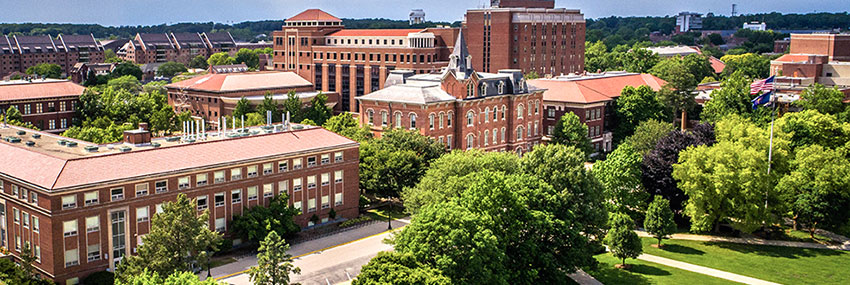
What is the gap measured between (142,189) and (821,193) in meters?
58.1

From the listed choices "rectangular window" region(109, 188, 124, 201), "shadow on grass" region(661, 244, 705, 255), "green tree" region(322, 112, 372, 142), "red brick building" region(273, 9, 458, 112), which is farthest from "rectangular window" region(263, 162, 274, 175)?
"red brick building" region(273, 9, 458, 112)

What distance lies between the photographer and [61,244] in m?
56.5

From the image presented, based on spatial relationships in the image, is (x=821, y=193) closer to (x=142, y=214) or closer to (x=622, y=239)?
(x=622, y=239)

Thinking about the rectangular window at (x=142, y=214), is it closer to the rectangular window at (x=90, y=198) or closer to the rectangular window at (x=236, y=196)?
the rectangular window at (x=90, y=198)

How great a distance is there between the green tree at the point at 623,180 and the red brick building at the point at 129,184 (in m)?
23.6

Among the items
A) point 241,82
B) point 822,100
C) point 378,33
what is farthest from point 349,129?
point 378,33

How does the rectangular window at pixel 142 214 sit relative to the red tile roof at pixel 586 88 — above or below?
below

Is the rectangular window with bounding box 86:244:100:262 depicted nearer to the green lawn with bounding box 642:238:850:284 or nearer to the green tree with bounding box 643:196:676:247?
the green lawn with bounding box 642:238:850:284

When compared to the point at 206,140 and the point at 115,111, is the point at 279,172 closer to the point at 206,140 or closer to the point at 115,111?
the point at 206,140

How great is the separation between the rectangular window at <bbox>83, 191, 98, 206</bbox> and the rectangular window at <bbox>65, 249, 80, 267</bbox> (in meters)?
3.42

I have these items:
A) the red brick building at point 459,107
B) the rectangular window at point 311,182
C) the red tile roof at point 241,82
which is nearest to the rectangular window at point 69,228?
the rectangular window at point 311,182

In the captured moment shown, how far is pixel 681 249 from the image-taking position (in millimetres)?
72438

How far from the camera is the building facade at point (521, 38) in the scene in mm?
155875

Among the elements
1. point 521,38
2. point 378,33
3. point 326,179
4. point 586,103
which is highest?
point 378,33
